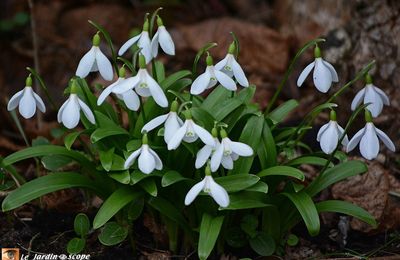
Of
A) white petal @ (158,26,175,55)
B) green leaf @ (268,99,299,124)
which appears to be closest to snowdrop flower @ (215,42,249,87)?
white petal @ (158,26,175,55)

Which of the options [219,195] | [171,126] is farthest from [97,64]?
[219,195]

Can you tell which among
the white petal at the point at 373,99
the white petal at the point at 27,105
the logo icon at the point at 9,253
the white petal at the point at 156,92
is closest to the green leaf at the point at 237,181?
the white petal at the point at 156,92

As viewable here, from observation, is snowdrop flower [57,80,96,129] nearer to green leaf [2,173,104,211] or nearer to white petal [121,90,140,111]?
white petal [121,90,140,111]

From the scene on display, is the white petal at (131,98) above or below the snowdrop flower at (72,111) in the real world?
above

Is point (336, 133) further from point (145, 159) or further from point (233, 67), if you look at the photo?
point (145, 159)

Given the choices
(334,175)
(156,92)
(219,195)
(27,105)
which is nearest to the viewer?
(219,195)

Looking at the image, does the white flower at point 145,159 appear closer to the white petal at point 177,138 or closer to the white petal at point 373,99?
the white petal at point 177,138

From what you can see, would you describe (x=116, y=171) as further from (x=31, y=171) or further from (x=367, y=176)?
(x=367, y=176)
